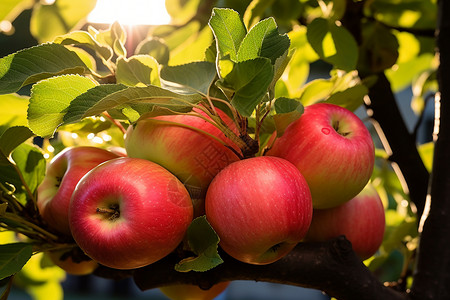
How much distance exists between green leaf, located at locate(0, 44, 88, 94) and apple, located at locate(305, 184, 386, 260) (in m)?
0.26

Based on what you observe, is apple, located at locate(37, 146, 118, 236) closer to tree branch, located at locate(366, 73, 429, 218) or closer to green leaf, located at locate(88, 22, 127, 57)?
green leaf, located at locate(88, 22, 127, 57)

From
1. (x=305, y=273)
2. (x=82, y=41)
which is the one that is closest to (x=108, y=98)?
(x=82, y=41)

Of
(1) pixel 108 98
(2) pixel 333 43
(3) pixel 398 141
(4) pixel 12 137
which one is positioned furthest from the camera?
(3) pixel 398 141

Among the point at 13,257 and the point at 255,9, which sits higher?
the point at 255,9

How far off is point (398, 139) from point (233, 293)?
502 cm

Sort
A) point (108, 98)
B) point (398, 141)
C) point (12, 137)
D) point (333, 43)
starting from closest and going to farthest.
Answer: point (108, 98), point (12, 137), point (333, 43), point (398, 141)

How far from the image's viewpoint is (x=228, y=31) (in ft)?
1.29

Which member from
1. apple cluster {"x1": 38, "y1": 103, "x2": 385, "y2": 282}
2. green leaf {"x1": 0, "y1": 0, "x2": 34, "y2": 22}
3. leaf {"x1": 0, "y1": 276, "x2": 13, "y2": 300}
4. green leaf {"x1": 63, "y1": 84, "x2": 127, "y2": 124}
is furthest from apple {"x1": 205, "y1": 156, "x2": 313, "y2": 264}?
green leaf {"x1": 0, "y1": 0, "x2": 34, "y2": 22}

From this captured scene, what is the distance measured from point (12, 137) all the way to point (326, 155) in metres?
0.27

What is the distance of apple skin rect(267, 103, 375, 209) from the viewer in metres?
0.41

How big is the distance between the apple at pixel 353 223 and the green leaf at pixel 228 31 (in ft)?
0.57

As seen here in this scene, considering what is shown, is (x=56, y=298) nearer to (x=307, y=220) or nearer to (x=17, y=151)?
(x=17, y=151)

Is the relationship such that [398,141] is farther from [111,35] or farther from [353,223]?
[111,35]

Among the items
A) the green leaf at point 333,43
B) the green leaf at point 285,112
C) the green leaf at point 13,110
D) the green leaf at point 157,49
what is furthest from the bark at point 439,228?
the green leaf at point 13,110
